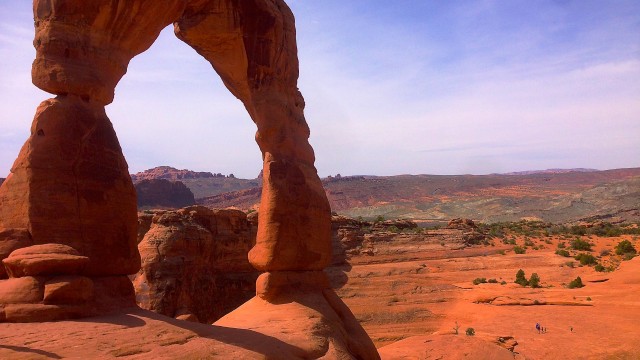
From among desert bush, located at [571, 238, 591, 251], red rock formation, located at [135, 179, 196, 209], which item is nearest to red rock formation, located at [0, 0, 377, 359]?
desert bush, located at [571, 238, 591, 251]

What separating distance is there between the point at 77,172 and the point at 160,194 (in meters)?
51.8

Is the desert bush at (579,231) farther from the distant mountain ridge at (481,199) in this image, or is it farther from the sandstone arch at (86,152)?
the sandstone arch at (86,152)

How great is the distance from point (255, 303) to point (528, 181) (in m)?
98.0

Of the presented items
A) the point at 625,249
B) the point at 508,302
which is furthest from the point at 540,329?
the point at 625,249

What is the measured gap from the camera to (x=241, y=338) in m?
5.32

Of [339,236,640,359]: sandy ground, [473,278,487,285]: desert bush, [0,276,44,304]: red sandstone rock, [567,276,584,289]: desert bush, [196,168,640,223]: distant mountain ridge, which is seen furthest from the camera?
[196,168,640,223]: distant mountain ridge

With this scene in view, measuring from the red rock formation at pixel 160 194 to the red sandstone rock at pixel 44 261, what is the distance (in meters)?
50.3

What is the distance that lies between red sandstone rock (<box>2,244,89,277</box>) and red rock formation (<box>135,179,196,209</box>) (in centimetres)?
5027

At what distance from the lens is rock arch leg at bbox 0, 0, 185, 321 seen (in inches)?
199

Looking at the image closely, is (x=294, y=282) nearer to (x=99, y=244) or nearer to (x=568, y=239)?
(x=99, y=244)

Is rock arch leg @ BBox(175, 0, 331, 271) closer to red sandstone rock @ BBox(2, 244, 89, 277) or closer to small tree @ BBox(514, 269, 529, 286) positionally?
red sandstone rock @ BBox(2, 244, 89, 277)

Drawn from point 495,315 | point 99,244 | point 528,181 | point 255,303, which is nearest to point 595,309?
point 495,315

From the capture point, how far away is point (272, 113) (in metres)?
8.14

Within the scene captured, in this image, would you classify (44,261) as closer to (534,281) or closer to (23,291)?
(23,291)
